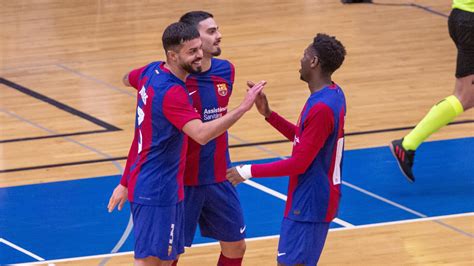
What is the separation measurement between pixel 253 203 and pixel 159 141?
9.04ft

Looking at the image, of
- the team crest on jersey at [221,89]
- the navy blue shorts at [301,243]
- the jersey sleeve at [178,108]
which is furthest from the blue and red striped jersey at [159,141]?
the navy blue shorts at [301,243]

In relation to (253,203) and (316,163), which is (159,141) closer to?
(316,163)

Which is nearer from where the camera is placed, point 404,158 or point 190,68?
point 190,68

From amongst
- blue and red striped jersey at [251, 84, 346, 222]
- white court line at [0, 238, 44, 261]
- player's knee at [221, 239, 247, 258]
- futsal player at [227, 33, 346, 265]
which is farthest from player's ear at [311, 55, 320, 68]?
white court line at [0, 238, 44, 261]

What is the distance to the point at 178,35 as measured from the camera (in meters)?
6.29

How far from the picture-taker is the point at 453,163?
9859 millimetres

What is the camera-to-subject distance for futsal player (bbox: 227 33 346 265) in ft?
20.5

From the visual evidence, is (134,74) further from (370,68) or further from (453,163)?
(370,68)

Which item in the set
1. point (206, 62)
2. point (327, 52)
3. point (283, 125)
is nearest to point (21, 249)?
point (206, 62)

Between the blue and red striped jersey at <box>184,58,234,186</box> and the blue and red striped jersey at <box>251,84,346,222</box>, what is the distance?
2.13 feet

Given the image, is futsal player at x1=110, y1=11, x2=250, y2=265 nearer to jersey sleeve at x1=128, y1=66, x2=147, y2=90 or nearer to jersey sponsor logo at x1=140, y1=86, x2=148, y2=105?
jersey sleeve at x1=128, y1=66, x2=147, y2=90

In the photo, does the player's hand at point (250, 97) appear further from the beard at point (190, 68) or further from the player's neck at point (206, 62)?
the player's neck at point (206, 62)

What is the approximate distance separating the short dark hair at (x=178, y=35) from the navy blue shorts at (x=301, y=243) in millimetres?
1072

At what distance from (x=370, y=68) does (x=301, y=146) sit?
6667 mm
